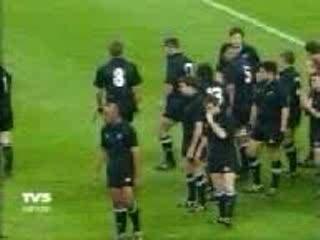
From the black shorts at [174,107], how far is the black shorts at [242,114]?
92 centimetres

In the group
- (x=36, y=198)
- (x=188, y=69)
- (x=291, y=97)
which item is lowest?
(x=36, y=198)

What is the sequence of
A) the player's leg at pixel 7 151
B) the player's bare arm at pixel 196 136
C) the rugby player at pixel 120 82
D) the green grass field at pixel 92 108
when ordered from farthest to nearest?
the player's leg at pixel 7 151 < the rugby player at pixel 120 82 < the green grass field at pixel 92 108 < the player's bare arm at pixel 196 136

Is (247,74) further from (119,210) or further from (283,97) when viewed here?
(119,210)

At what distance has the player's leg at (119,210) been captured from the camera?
2155 centimetres

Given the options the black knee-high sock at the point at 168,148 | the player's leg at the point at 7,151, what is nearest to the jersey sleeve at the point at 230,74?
the black knee-high sock at the point at 168,148

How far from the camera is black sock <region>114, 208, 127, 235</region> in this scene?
2161 centimetres

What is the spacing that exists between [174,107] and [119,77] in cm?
106

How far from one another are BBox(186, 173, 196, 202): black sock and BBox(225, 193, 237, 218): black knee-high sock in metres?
0.89

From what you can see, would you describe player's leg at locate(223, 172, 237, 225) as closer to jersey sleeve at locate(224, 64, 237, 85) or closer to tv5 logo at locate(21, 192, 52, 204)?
jersey sleeve at locate(224, 64, 237, 85)

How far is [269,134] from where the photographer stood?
2386cm

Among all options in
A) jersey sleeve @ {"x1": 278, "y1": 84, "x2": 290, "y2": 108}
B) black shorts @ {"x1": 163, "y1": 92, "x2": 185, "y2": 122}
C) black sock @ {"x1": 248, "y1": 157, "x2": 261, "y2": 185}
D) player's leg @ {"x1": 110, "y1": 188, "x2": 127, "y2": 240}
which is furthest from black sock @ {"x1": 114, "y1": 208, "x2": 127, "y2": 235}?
jersey sleeve @ {"x1": 278, "y1": 84, "x2": 290, "y2": 108}

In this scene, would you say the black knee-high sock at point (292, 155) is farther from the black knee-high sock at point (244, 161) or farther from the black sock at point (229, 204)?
the black sock at point (229, 204)

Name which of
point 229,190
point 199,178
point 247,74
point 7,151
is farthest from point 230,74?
point 7,151

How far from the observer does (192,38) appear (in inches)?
1364
